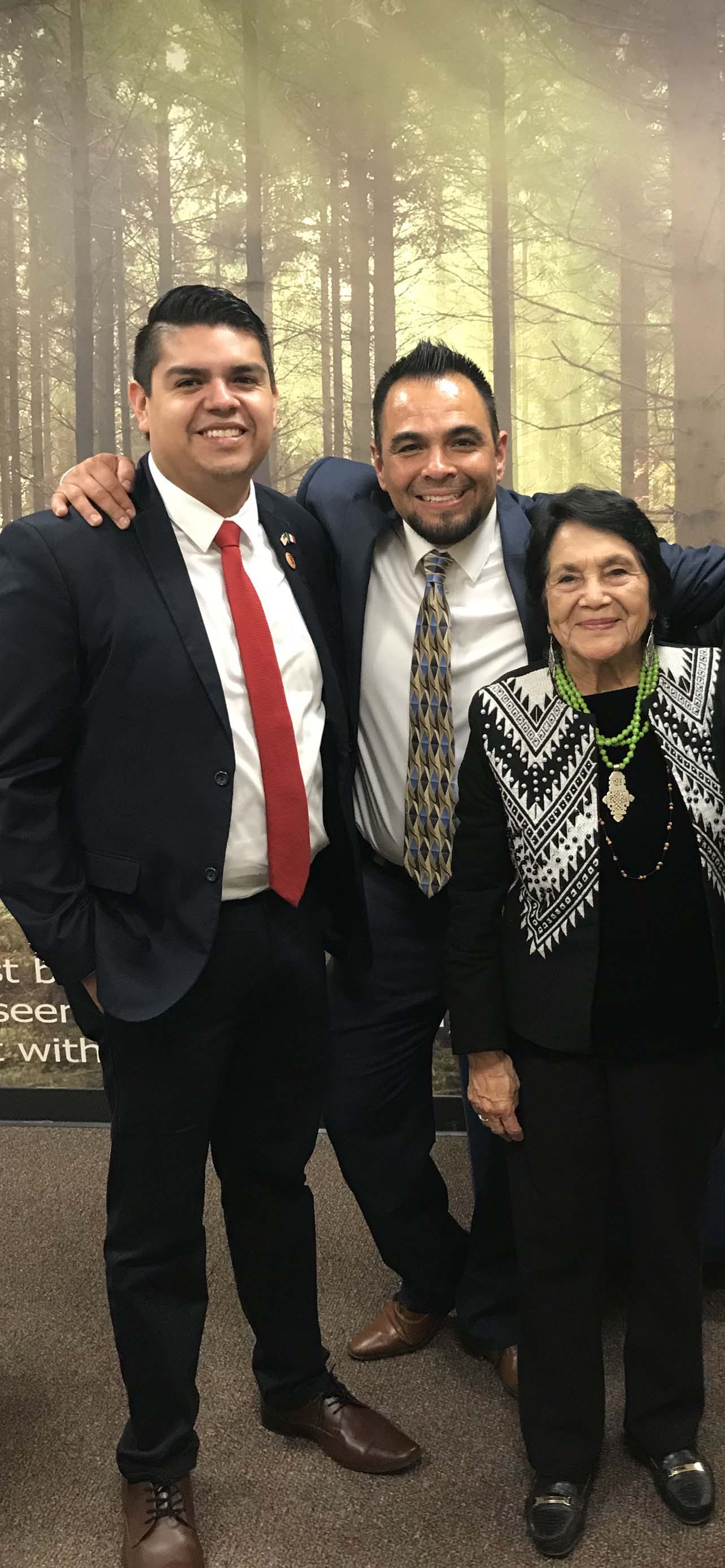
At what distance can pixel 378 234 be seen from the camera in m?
3.39

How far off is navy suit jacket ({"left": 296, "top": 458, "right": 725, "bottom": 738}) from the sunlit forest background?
136cm

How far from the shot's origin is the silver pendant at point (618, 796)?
170 centimetres

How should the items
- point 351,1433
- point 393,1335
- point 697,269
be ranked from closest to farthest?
point 351,1433
point 393,1335
point 697,269

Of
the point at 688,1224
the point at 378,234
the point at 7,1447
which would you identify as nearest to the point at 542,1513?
the point at 688,1224

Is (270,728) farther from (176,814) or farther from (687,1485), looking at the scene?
(687,1485)

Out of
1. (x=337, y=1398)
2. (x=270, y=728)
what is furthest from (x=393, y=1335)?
(x=270, y=728)

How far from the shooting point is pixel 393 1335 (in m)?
2.40

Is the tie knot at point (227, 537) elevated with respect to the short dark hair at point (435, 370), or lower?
lower

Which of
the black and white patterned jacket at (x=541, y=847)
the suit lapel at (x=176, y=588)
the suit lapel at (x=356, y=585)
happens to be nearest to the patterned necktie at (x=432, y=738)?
the suit lapel at (x=356, y=585)

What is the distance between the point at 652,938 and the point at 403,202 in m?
2.50

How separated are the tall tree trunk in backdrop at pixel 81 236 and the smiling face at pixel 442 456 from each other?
5.83 feet

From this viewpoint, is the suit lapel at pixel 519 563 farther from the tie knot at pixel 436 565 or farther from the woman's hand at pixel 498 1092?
the woman's hand at pixel 498 1092

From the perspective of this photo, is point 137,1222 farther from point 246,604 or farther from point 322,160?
point 322,160

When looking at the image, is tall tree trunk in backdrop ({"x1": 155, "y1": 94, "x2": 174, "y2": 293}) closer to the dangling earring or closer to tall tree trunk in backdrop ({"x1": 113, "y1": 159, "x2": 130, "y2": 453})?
tall tree trunk in backdrop ({"x1": 113, "y1": 159, "x2": 130, "y2": 453})
